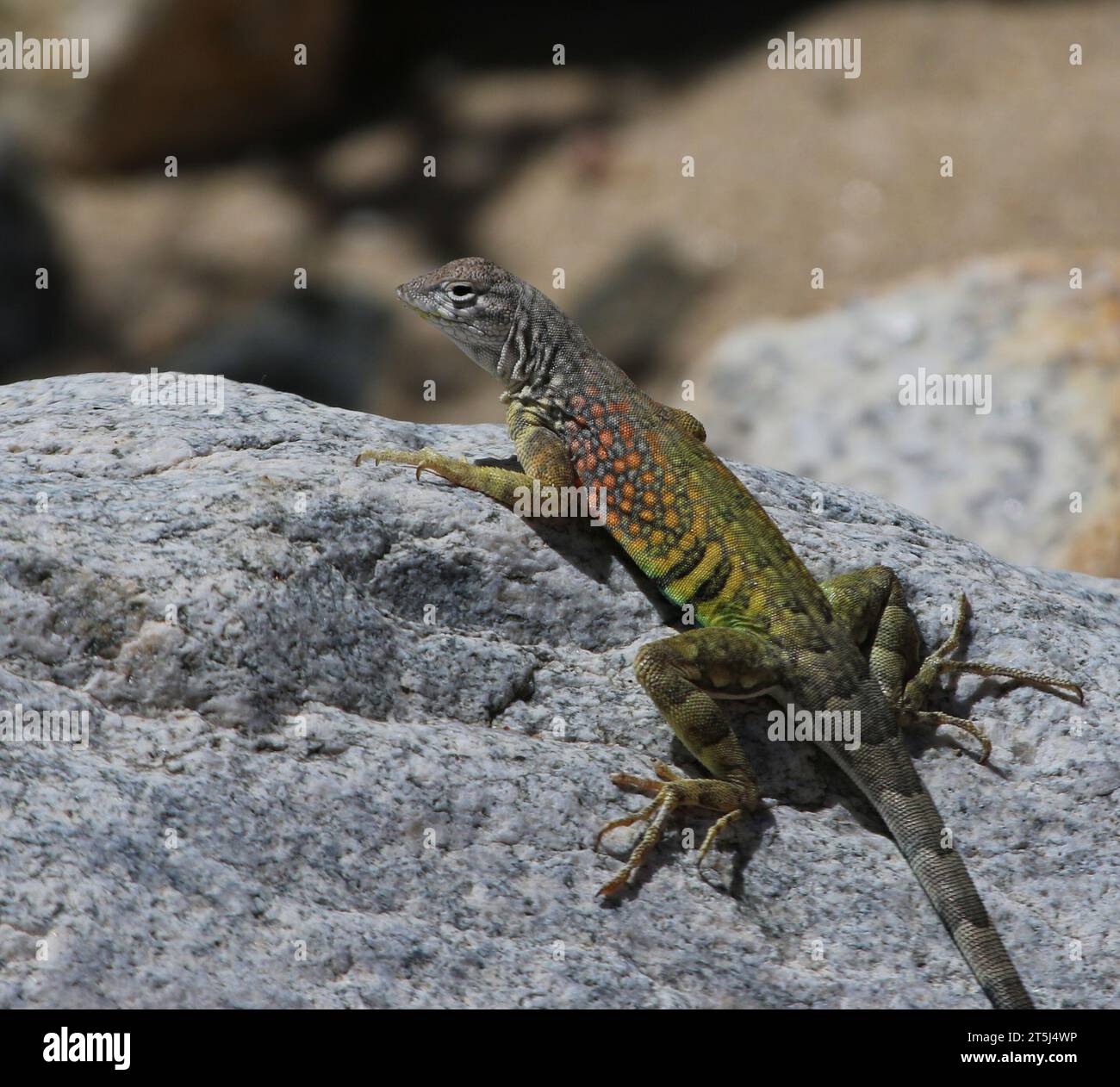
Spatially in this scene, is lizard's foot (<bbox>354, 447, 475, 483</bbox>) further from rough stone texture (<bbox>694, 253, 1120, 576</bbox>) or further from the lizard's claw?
rough stone texture (<bbox>694, 253, 1120, 576</bbox>)

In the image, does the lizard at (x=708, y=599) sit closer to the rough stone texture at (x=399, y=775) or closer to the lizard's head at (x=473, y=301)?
the lizard's head at (x=473, y=301)

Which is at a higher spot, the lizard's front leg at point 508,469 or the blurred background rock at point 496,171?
the blurred background rock at point 496,171

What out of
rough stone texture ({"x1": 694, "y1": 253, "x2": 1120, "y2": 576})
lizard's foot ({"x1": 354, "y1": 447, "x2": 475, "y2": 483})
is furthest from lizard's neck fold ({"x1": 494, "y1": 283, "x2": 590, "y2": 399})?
rough stone texture ({"x1": 694, "y1": 253, "x2": 1120, "y2": 576})

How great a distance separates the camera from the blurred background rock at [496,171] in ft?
57.5

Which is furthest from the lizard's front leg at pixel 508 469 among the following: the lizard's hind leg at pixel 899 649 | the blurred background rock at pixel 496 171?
the blurred background rock at pixel 496 171

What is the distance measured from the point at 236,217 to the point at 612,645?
639 inches

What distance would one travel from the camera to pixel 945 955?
5.18 metres

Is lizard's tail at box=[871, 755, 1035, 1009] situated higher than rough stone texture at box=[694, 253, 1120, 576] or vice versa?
rough stone texture at box=[694, 253, 1120, 576]

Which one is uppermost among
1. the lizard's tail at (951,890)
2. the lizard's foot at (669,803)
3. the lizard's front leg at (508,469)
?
the lizard's front leg at (508,469)

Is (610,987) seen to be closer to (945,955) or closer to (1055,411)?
(945,955)

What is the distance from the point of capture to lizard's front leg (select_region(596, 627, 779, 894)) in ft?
17.3

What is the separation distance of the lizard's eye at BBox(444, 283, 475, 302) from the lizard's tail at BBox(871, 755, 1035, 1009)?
3.29m

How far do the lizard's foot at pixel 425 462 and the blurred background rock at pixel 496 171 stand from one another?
10223 millimetres
